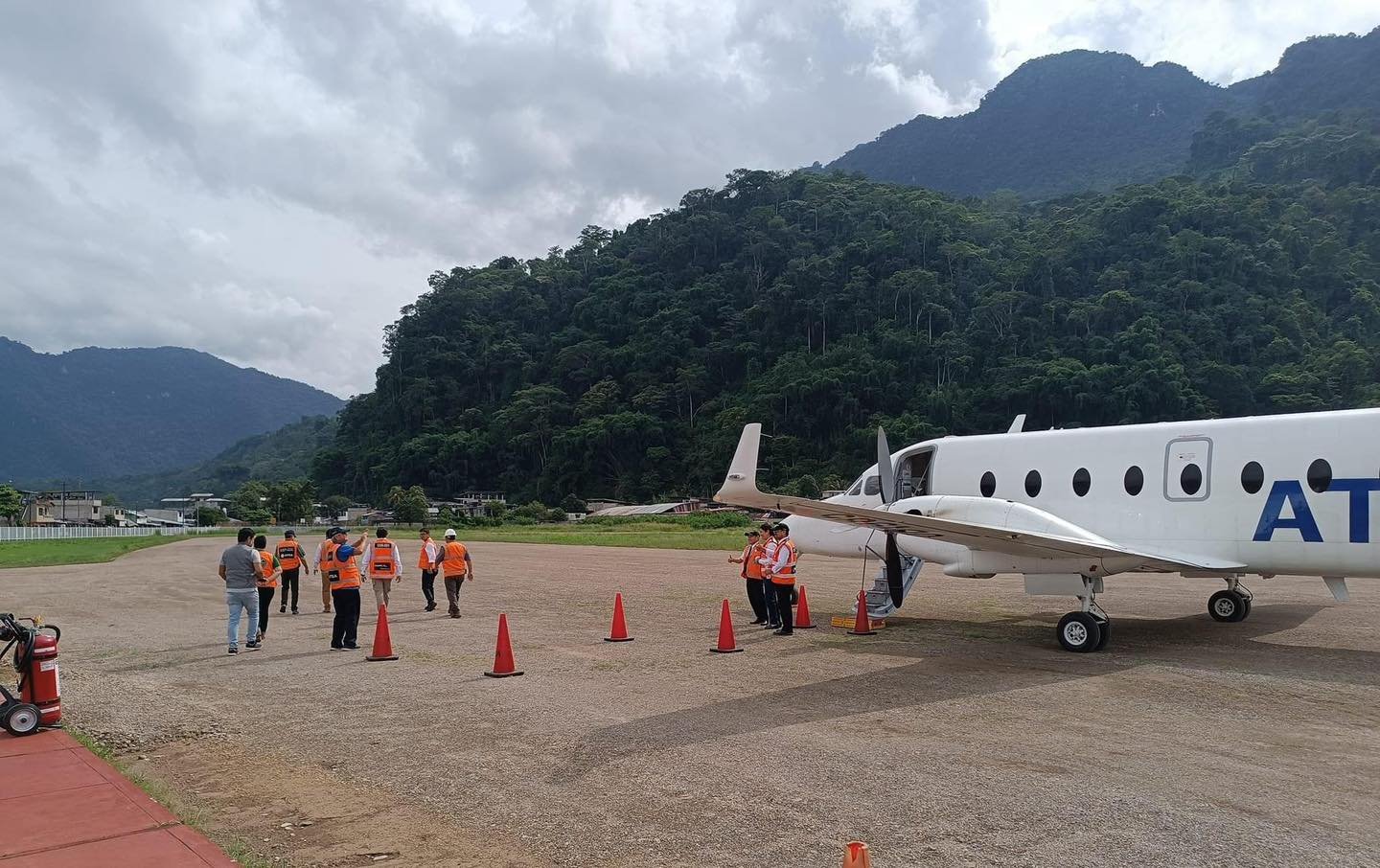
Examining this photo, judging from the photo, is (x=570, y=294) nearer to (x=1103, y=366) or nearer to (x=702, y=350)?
(x=702, y=350)

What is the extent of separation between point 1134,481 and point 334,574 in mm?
12604

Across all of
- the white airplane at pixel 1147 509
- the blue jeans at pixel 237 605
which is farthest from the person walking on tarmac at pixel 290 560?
the white airplane at pixel 1147 509

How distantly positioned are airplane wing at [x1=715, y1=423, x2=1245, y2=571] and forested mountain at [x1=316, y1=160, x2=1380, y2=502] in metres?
65.5

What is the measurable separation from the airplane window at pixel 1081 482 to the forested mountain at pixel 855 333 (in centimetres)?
6414

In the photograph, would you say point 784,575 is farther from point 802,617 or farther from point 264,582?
point 264,582

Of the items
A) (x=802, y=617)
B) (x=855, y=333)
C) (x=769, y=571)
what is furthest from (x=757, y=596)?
(x=855, y=333)

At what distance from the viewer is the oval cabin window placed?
50.4 ft

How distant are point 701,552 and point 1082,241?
83.9 m

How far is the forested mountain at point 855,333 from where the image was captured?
8775 cm

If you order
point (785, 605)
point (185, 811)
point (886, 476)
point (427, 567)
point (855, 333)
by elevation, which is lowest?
point (185, 811)

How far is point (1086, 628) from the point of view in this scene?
1277 centimetres

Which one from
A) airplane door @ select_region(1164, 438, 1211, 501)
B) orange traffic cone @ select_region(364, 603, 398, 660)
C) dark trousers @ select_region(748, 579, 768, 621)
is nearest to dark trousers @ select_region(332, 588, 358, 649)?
orange traffic cone @ select_region(364, 603, 398, 660)

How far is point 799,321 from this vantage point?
383 feet

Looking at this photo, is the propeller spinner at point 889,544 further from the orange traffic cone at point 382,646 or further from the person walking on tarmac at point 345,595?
the person walking on tarmac at point 345,595
